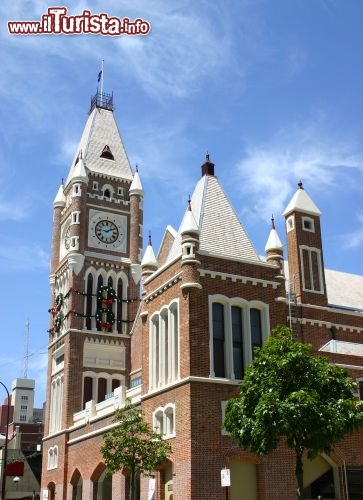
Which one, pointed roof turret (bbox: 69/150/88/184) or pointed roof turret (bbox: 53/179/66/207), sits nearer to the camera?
pointed roof turret (bbox: 69/150/88/184)

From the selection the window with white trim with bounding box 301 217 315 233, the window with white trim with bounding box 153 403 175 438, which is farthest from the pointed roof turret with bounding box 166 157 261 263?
the window with white trim with bounding box 153 403 175 438

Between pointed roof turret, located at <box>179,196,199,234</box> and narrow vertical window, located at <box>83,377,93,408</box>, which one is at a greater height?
pointed roof turret, located at <box>179,196,199,234</box>

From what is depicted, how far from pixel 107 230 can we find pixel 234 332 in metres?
26.5

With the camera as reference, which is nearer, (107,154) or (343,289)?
(343,289)

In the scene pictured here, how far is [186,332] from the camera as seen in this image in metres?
31.9

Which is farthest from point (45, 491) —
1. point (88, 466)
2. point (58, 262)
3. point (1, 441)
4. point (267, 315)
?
point (1, 441)

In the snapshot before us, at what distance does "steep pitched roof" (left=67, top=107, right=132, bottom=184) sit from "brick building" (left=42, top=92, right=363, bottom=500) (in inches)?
93.3

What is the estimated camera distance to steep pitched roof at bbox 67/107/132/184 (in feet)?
198

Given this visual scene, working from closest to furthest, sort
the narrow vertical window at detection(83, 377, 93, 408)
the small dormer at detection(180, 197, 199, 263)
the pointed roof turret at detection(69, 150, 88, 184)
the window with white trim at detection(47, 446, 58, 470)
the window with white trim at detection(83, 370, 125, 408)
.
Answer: the small dormer at detection(180, 197, 199, 263) → the window with white trim at detection(47, 446, 58, 470) → the narrow vertical window at detection(83, 377, 93, 408) → the window with white trim at detection(83, 370, 125, 408) → the pointed roof turret at detection(69, 150, 88, 184)

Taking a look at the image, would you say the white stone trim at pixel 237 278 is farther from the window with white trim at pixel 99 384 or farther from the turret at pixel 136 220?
the turret at pixel 136 220

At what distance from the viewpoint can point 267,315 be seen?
3447 centimetres

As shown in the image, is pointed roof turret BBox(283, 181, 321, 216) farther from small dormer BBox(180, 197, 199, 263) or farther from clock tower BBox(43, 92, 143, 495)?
clock tower BBox(43, 92, 143, 495)

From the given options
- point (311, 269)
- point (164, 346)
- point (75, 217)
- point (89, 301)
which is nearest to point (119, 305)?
point (89, 301)

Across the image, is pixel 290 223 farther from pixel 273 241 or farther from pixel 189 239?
pixel 189 239
